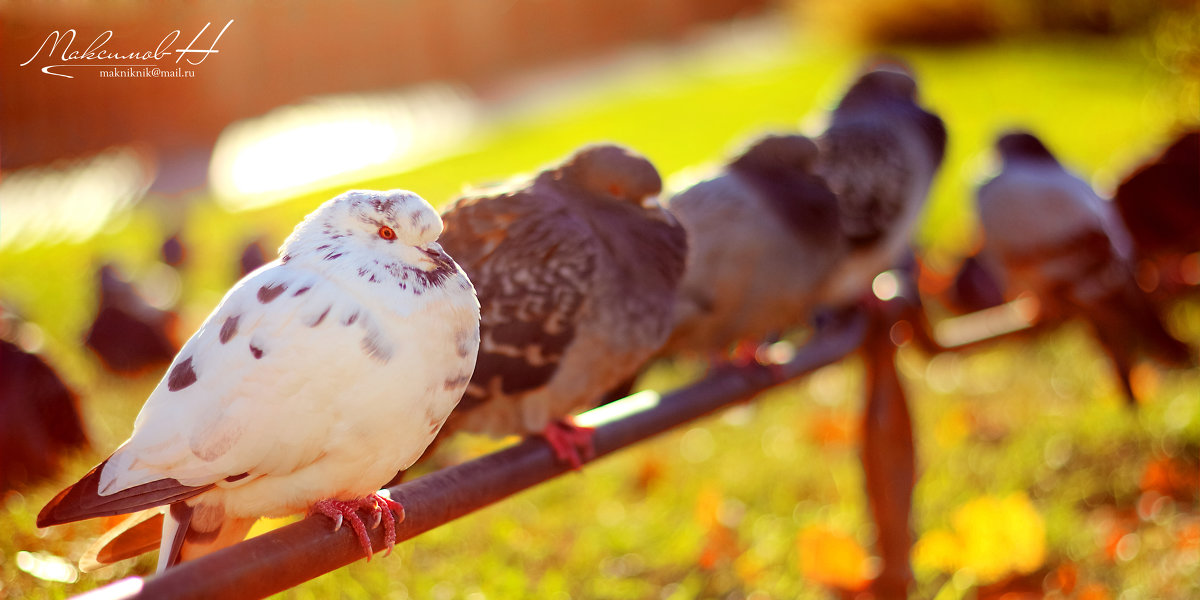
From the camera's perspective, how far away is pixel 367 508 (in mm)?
1422

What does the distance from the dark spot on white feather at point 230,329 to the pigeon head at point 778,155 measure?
76.8 inches

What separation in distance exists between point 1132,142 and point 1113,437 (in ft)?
18.8

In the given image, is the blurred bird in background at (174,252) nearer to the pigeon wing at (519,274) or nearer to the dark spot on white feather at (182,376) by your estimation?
the pigeon wing at (519,274)

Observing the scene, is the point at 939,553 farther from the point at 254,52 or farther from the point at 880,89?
the point at 254,52

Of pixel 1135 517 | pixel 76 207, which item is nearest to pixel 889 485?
pixel 1135 517

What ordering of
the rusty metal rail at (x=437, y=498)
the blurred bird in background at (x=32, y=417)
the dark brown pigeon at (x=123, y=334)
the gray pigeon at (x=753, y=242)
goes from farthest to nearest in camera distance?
the dark brown pigeon at (x=123, y=334), the gray pigeon at (x=753, y=242), the blurred bird in background at (x=32, y=417), the rusty metal rail at (x=437, y=498)

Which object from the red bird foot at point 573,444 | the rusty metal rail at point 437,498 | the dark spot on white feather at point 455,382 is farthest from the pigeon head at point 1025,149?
the dark spot on white feather at point 455,382

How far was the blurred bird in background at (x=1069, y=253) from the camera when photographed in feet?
11.7

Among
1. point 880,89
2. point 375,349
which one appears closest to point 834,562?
point 880,89

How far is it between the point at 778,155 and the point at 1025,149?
5.76 ft

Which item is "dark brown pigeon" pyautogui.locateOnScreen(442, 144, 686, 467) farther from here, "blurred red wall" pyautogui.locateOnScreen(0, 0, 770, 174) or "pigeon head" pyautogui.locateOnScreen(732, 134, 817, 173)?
"pigeon head" pyautogui.locateOnScreen(732, 134, 817, 173)

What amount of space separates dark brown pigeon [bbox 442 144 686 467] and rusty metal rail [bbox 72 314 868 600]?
0.10 m

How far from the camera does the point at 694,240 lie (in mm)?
2719

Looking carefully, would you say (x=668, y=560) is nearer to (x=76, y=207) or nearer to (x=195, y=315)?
(x=195, y=315)
